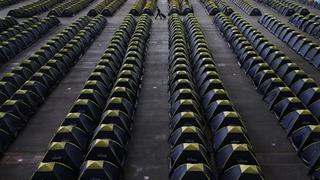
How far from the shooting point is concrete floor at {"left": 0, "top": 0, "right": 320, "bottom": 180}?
20.9 m

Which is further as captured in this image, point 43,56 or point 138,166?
point 43,56

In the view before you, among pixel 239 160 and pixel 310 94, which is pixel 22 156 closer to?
pixel 239 160

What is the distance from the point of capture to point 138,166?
2119cm

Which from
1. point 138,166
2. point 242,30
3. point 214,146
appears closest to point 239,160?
point 214,146

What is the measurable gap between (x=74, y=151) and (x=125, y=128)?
4213 mm

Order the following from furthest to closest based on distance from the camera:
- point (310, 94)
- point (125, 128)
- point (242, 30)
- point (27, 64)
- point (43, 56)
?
point (242, 30) → point (43, 56) → point (27, 64) → point (310, 94) → point (125, 128)

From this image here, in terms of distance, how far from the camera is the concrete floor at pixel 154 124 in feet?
68.6

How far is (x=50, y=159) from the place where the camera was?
65.7ft

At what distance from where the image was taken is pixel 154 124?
25.8m

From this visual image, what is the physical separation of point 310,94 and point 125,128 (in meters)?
14.6

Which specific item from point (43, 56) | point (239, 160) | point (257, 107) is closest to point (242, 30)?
point (257, 107)

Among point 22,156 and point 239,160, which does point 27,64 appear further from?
point 239,160

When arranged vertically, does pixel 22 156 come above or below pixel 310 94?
below

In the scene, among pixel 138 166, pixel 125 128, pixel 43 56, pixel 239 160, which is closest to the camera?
pixel 239 160
